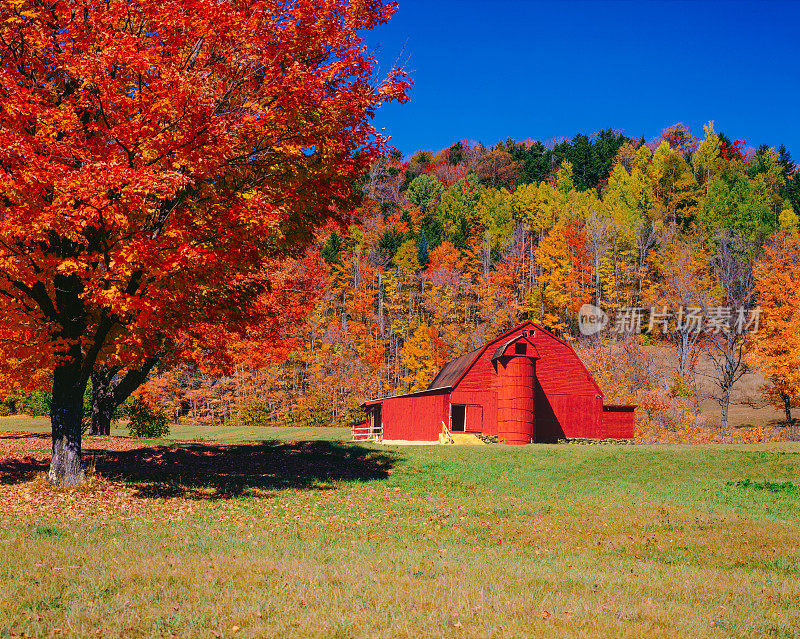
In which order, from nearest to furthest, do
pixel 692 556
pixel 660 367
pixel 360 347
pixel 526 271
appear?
pixel 692 556, pixel 660 367, pixel 360 347, pixel 526 271

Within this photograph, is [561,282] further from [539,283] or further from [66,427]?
[66,427]

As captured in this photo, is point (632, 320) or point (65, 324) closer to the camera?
point (65, 324)

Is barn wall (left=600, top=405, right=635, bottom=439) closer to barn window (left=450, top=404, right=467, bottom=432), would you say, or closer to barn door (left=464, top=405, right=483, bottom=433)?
barn door (left=464, top=405, right=483, bottom=433)

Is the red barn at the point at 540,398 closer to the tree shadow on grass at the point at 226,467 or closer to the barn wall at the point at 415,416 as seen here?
the barn wall at the point at 415,416

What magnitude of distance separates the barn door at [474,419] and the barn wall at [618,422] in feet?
23.6

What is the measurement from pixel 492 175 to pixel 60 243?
351 ft

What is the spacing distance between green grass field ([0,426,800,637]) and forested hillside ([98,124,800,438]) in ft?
82.5

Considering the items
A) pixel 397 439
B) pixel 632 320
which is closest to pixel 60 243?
pixel 397 439

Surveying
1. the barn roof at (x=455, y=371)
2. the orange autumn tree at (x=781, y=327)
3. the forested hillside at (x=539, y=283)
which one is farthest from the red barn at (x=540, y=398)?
the orange autumn tree at (x=781, y=327)

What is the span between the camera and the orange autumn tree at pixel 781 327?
38188mm

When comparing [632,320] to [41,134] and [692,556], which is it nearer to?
[692,556]

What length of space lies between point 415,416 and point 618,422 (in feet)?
39.5

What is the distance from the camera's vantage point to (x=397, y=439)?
40312mm

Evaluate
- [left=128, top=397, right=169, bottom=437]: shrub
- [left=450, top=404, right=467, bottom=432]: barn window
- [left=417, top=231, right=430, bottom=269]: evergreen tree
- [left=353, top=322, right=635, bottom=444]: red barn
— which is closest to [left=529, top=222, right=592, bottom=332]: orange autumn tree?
[left=417, top=231, right=430, bottom=269]: evergreen tree
